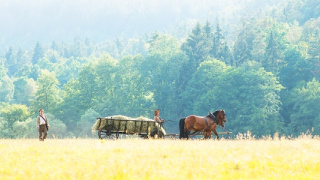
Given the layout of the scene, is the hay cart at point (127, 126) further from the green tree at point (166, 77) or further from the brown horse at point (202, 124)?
the green tree at point (166, 77)

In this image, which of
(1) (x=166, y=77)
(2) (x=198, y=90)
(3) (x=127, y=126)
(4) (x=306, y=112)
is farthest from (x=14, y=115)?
(3) (x=127, y=126)

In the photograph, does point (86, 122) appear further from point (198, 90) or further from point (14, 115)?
point (198, 90)

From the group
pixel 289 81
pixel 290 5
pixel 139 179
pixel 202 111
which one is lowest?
pixel 139 179

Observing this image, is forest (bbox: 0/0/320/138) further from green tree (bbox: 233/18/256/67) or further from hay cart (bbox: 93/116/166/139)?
hay cart (bbox: 93/116/166/139)

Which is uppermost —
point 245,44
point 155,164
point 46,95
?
point 245,44

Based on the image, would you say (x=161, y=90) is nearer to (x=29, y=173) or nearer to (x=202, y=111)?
(x=202, y=111)

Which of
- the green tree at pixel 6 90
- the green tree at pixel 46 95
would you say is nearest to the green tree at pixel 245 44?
the green tree at pixel 46 95

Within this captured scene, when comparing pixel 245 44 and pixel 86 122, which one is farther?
pixel 245 44

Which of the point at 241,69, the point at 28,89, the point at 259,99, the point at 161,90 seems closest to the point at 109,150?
the point at 259,99

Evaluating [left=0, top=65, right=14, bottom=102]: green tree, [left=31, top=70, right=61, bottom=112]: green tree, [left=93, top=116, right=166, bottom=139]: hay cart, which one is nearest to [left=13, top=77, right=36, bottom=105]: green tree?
[left=0, top=65, right=14, bottom=102]: green tree

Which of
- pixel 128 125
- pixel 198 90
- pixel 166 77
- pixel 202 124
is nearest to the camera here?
pixel 128 125

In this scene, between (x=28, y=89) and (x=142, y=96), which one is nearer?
(x=142, y=96)

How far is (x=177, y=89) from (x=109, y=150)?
8175 cm

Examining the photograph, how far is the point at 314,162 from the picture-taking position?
11328 mm
